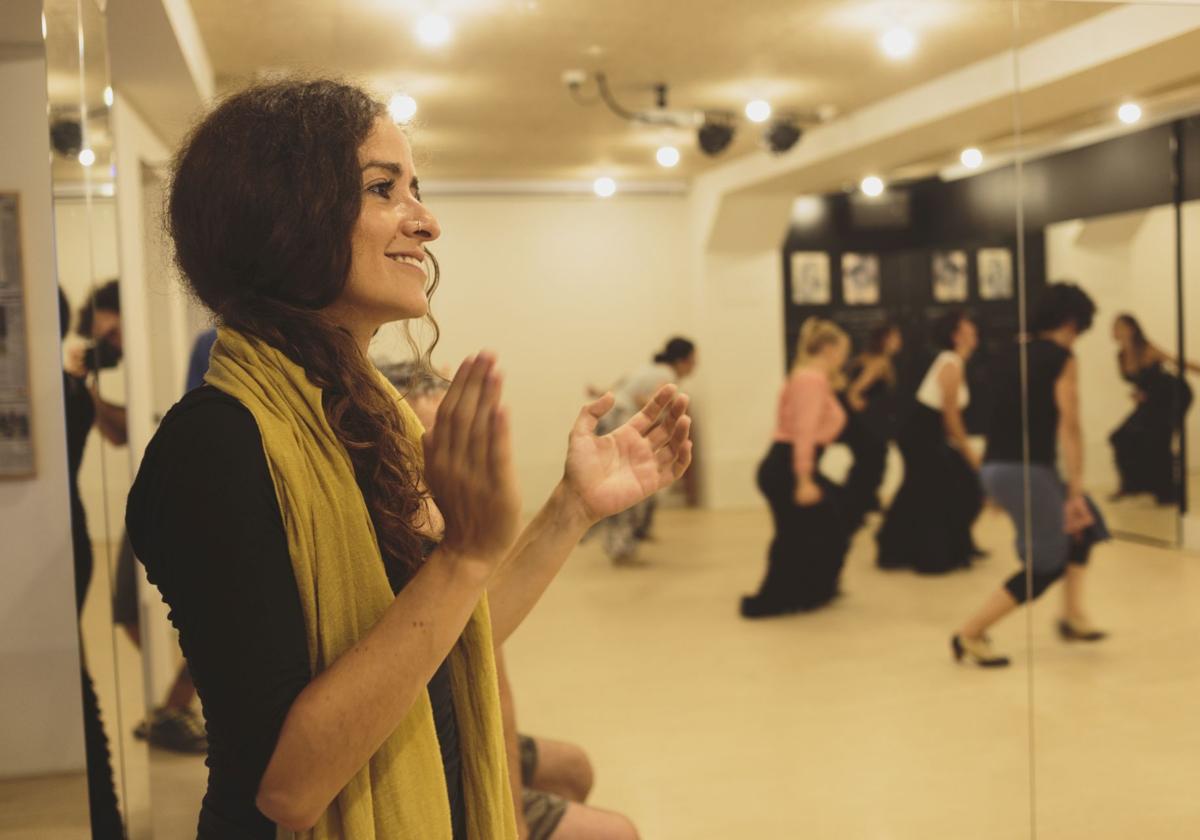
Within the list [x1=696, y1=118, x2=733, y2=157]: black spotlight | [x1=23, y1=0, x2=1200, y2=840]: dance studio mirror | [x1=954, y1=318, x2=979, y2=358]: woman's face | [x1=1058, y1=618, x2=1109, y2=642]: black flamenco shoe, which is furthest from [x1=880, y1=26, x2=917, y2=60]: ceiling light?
[x1=1058, y1=618, x2=1109, y2=642]: black flamenco shoe

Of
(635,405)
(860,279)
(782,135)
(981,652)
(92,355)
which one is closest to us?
(92,355)

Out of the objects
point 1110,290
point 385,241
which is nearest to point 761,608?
point 1110,290

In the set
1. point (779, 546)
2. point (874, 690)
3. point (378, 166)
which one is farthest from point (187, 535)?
point (779, 546)

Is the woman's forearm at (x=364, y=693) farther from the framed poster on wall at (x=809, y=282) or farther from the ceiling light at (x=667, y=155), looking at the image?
the framed poster on wall at (x=809, y=282)

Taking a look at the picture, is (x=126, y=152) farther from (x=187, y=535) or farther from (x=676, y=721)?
(x=187, y=535)

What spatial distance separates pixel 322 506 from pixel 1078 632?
289 centimetres

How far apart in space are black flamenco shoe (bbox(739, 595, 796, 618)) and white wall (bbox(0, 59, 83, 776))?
3.77 meters

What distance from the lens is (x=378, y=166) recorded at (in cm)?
108

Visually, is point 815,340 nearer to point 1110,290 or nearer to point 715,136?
point 715,136

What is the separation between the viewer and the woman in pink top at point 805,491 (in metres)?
5.40

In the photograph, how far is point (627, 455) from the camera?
132 cm

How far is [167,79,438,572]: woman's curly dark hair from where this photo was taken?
101cm

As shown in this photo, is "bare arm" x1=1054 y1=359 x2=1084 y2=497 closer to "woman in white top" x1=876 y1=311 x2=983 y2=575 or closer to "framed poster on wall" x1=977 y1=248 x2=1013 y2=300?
"framed poster on wall" x1=977 y1=248 x2=1013 y2=300

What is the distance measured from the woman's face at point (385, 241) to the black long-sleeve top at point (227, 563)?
186 millimetres
